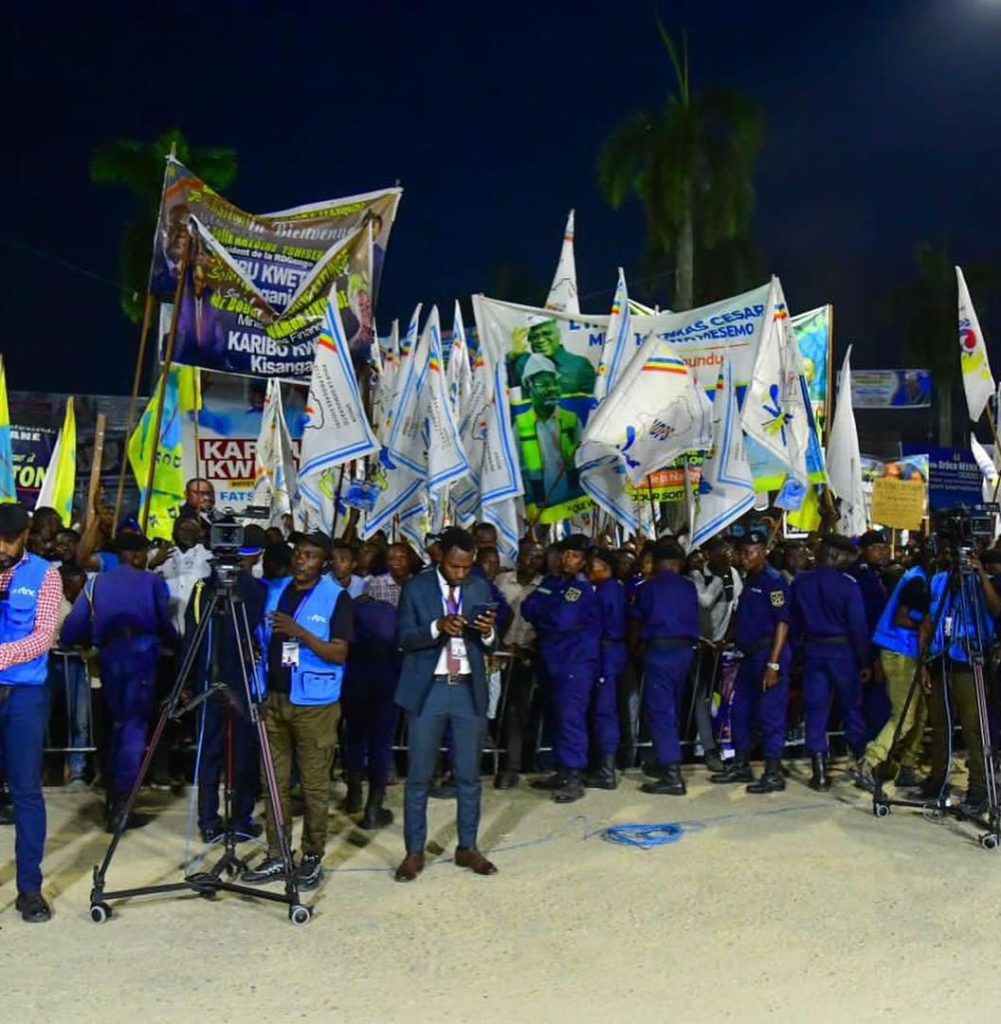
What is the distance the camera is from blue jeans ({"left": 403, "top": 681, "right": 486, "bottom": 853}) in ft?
23.4

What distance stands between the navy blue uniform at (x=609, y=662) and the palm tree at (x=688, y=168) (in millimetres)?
21688

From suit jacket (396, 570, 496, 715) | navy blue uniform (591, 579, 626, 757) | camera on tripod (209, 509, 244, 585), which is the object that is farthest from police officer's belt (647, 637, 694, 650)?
camera on tripod (209, 509, 244, 585)

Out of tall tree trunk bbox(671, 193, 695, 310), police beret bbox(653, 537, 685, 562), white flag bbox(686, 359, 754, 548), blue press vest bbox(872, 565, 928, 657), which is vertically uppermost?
tall tree trunk bbox(671, 193, 695, 310)

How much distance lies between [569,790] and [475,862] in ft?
6.92

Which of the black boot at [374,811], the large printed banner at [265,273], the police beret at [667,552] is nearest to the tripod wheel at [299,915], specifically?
the black boot at [374,811]

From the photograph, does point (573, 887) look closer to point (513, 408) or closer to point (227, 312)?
point (513, 408)

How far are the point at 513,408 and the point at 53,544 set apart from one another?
475 cm

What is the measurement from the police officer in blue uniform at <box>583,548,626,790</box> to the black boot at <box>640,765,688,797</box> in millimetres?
370

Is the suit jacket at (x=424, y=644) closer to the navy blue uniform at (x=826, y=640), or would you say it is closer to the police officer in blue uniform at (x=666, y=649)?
the police officer in blue uniform at (x=666, y=649)

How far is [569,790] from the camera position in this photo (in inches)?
363

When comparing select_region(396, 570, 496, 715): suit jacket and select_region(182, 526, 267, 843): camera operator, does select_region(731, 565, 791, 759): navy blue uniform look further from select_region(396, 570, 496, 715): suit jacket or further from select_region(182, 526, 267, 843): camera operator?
select_region(182, 526, 267, 843): camera operator

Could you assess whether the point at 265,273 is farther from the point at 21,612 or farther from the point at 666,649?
the point at 21,612

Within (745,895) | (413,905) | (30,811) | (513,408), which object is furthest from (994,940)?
(513,408)

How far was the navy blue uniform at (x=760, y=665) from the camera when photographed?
31.6ft
